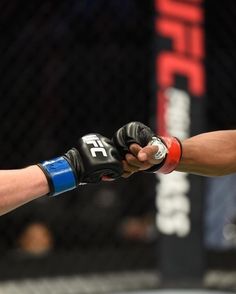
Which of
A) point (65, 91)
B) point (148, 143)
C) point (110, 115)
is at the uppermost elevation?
point (148, 143)

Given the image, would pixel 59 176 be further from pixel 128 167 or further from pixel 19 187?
pixel 128 167

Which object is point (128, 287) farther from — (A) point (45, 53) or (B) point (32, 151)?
(A) point (45, 53)

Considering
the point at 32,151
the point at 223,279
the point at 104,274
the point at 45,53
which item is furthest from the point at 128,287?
the point at 45,53

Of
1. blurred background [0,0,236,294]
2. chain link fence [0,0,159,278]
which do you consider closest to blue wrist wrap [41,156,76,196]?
blurred background [0,0,236,294]

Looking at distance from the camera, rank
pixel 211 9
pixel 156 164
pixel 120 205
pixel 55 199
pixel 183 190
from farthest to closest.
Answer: pixel 120 205, pixel 55 199, pixel 211 9, pixel 183 190, pixel 156 164

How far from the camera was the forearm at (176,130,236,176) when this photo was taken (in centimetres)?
146

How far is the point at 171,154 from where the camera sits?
1414mm

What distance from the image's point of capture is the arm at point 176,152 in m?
1.36

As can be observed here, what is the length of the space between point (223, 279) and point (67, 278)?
551 millimetres

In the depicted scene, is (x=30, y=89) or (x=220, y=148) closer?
(x=220, y=148)

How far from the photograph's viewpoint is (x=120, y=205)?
3.15 meters

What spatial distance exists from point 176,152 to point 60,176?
28cm

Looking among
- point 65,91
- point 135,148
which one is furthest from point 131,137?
point 65,91

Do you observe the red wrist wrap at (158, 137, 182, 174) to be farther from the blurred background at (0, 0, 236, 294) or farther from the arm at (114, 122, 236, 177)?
the blurred background at (0, 0, 236, 294)
